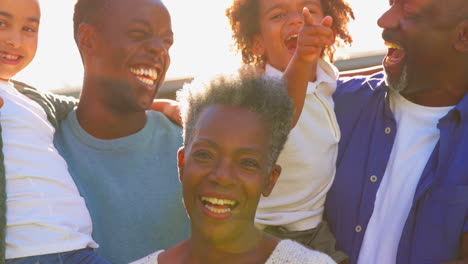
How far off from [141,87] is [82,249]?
2.40 ft

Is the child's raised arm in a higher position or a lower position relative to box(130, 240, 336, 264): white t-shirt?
higher

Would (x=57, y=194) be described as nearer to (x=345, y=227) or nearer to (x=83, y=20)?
(x=83, y=20)

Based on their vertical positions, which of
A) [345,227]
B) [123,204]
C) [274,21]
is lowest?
[345,227]

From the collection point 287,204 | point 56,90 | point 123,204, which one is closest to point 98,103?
point 123,204

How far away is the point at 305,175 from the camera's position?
10.6ft

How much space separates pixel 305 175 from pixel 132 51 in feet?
2.95

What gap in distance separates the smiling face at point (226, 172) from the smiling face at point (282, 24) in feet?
3.72

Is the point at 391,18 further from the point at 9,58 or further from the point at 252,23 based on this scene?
the point at 9,58

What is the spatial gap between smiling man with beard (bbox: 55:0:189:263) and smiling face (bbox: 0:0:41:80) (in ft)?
0.69

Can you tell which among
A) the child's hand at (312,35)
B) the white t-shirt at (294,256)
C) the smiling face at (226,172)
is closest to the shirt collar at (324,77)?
the child's hand at (312,35)

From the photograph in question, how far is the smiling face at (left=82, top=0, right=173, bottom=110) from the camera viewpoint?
122 inches

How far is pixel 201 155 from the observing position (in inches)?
96.6

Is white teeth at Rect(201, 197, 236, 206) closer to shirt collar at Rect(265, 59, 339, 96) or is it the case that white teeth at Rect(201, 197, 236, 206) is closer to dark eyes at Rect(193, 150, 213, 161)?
dark eyes at Rect(193, 150, 213, 161)

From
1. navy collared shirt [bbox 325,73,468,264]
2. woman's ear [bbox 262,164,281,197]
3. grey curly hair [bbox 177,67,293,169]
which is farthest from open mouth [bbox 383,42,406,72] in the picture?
woman's ear [bbox 262,164,281,197]
